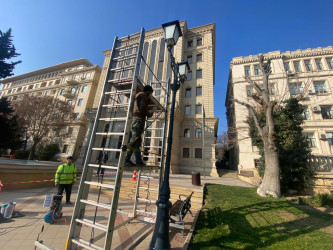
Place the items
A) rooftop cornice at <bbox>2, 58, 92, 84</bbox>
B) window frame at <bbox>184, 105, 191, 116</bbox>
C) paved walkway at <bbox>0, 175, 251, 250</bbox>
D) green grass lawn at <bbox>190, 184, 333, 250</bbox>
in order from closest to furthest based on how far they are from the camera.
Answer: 1. paved walkway at <bbox>0, 175, 251, 250</bbox>
2. green grass lawn at <bbox>190, 184, 333, 250</bbox>
3. window frame at <bbox>184, 105, 191, 116</bbox>
4. rooftop cornice at <bbox>2, 58, 92, 84</bbox>

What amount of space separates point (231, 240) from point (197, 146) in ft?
59.4

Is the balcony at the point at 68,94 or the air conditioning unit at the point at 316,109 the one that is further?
the balcony at the point at 68,94

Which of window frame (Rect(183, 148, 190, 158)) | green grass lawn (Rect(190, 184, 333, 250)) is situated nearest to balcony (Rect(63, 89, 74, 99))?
window frame (Rect(183, 148, 190, 158))

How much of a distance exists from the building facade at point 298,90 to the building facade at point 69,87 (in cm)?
2984

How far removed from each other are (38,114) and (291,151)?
33279mm

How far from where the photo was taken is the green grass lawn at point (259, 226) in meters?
3.63

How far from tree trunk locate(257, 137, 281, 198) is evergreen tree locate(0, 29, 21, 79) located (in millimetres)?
33186

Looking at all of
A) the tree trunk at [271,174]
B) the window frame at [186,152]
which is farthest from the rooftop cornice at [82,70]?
the tree trunk at [271,174]

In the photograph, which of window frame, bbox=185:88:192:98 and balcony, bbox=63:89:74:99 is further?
balcony, bbox=63:89:74:99

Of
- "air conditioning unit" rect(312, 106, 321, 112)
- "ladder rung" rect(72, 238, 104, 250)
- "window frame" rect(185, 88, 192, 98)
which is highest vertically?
"window frame" rect(185, 88, 192, 98)

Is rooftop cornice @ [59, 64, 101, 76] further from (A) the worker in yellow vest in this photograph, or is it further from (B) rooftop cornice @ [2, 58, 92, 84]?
(A) the worker in yellow vest

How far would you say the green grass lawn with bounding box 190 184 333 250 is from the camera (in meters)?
3.63

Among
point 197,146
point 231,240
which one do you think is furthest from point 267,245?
point 197,146

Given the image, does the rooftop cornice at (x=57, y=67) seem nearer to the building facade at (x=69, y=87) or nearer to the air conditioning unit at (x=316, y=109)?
the building facade at (x=69, y=87)
